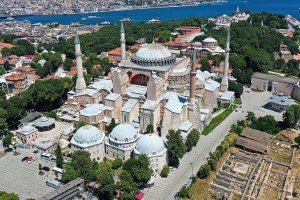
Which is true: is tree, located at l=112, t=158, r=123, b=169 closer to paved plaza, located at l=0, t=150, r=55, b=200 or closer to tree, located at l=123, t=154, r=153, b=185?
tree, located at l=123, t=154, r=153, b=185

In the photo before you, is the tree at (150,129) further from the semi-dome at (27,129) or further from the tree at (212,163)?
the semi-dome at (27,129)

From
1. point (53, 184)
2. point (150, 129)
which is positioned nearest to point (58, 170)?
point (53, 184)

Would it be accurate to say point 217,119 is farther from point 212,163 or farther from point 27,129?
point 27,129

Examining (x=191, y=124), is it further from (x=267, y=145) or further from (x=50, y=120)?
(x=50, y=120)

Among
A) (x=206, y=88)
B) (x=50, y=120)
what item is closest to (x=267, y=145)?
(x=206, y=88)

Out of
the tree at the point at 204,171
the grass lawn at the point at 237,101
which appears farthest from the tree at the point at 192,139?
the grass lawn at the point at 237,101

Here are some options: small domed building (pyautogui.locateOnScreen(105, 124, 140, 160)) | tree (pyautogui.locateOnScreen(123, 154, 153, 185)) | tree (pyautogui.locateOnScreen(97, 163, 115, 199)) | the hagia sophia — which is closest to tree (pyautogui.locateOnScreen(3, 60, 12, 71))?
the hagia sophia
